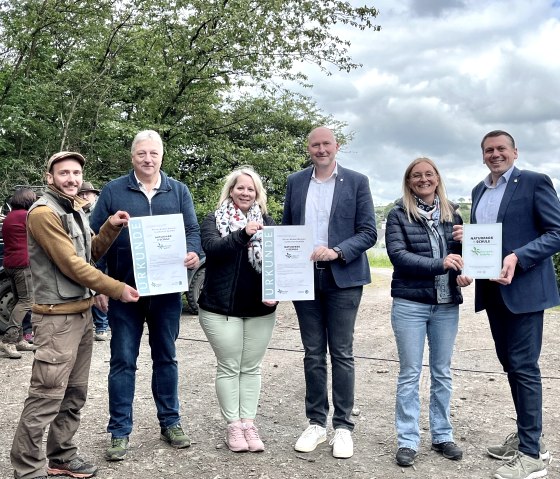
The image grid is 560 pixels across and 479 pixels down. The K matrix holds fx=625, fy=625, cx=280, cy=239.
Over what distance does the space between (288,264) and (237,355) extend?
0.74m

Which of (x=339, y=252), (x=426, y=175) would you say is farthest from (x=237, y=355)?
(x=426, y=175)

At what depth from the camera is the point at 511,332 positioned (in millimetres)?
3916

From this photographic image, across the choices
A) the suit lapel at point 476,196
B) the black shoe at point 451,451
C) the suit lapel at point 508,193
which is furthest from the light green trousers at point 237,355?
the suit lapel at point 508,193

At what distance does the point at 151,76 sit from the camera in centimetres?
1121

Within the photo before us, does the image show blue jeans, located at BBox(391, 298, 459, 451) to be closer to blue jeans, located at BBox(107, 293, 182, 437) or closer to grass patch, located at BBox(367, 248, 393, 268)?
blue jeans, located at BBox(107, 293, 182, 437)

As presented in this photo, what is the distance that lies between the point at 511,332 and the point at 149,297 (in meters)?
2.33

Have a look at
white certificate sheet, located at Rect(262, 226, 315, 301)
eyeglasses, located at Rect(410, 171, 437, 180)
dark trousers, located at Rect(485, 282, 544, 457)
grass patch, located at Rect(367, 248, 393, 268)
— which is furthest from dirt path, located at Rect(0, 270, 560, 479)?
grass patch, located at Rect(367, 248, 393, 268)

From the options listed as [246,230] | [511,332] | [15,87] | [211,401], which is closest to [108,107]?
[15,87]

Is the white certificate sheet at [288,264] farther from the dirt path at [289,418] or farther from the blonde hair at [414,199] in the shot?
the dirt path at [289,418]

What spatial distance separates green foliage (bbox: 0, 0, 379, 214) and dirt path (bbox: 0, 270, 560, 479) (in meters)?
4.93

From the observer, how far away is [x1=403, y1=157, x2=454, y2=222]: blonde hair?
4121 mm

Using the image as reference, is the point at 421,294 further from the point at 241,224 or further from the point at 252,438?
the point at 252,438

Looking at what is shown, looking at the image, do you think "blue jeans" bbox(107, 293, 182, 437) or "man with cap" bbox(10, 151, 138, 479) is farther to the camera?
"blue jeans" bbox(107, 293, 182, 437)

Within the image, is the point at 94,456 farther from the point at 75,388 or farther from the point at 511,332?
the point at 511,332
